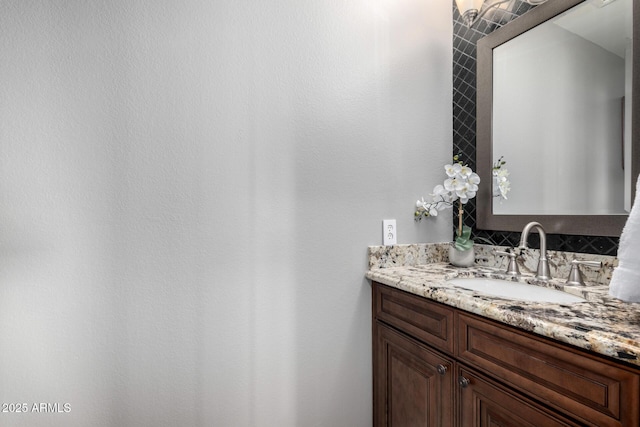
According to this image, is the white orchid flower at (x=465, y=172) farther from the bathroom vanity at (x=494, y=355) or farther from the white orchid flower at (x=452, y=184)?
the bathroom vanity at (x=494, y=355)

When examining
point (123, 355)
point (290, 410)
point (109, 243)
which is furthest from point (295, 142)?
point (290, 410)

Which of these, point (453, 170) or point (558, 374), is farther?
point (453, 170)

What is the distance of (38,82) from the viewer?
1.04 meters

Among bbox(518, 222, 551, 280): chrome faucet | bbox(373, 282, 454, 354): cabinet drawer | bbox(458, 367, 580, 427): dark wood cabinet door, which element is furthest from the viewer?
bbox(518, 222, 551, 280): chrome faucet

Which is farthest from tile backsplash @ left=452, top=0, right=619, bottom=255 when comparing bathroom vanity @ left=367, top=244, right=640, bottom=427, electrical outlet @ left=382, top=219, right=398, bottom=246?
electrical outlet @ left=382, top=219, right=398, bottom=246

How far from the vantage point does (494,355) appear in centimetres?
85

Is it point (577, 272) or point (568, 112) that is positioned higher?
point (568, 112)

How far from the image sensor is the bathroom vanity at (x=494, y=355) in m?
0.62

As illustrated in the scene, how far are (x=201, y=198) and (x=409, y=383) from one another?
1060 mm

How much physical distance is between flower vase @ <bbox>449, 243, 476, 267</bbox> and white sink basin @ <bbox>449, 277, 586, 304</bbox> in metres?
0.18

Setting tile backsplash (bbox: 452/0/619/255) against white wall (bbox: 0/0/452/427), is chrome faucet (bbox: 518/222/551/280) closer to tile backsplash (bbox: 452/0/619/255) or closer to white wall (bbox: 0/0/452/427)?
tile backsplash (bbox: 452/0/619/255)

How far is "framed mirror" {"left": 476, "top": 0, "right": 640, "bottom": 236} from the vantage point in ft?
3.46

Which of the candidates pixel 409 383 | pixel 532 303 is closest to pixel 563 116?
Result: pixel 532 303

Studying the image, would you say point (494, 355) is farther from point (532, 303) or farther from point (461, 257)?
point (461, 257)
